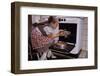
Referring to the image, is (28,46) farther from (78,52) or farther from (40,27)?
(78,52)

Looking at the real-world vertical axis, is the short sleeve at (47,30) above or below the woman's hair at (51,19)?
below

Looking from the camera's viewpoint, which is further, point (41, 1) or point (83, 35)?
point (83, 35)

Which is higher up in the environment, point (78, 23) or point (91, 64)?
point (78, 23)

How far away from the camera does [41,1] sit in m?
1.54

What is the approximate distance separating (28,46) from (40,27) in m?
0.14

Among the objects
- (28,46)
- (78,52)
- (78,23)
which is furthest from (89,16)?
(28,46)

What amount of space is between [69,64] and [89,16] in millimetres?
363

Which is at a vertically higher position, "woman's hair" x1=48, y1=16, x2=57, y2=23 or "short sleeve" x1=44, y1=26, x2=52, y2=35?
"woman's hair" x1=48, y1=16, x2=57, y2=23

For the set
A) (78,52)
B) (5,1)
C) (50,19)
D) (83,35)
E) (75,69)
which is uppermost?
(5,1)

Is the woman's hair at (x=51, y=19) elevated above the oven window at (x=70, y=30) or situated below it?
above

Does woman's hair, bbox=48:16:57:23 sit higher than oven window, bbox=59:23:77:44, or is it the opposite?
woman's hair, bbox=48:16:57:23

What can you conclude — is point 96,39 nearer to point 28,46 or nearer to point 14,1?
point 28,46

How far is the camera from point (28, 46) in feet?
4.87

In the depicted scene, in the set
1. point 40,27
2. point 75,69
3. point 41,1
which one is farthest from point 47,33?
point 75,69
